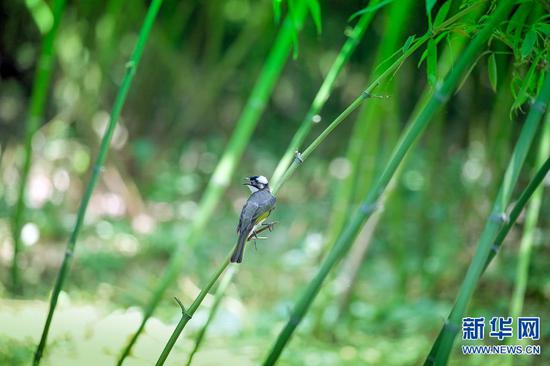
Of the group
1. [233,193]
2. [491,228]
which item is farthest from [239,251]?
[233,193]

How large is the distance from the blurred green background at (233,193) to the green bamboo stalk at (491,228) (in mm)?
596

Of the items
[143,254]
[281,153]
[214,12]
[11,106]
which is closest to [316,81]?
[281,153]

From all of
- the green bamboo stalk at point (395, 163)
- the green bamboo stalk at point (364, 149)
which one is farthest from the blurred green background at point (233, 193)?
the green bamboo stalk at point (395, 163)

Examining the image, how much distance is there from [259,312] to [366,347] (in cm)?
44

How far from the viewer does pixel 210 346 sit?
165 cm

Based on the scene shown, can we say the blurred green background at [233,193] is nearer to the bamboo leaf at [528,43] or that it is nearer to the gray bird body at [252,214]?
the gray bird body at [252,214]

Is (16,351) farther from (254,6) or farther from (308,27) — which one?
(308,27)

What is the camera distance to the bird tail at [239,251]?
65 cm

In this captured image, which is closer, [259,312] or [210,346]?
[210,346]

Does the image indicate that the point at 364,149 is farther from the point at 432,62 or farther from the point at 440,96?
the point at 440,96

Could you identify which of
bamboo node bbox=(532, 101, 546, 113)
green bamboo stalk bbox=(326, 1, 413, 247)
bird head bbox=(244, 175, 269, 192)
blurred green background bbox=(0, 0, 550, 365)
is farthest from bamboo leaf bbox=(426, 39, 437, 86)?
blurred green background bbox=(0, 0, 550, 365)

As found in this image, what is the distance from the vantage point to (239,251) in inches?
26.2

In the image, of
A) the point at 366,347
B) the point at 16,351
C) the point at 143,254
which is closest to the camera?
the point at 16,351

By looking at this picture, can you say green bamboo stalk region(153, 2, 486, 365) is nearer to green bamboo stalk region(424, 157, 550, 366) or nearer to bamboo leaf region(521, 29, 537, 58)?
bamboo leaf region(521, 29, 537, 58)
